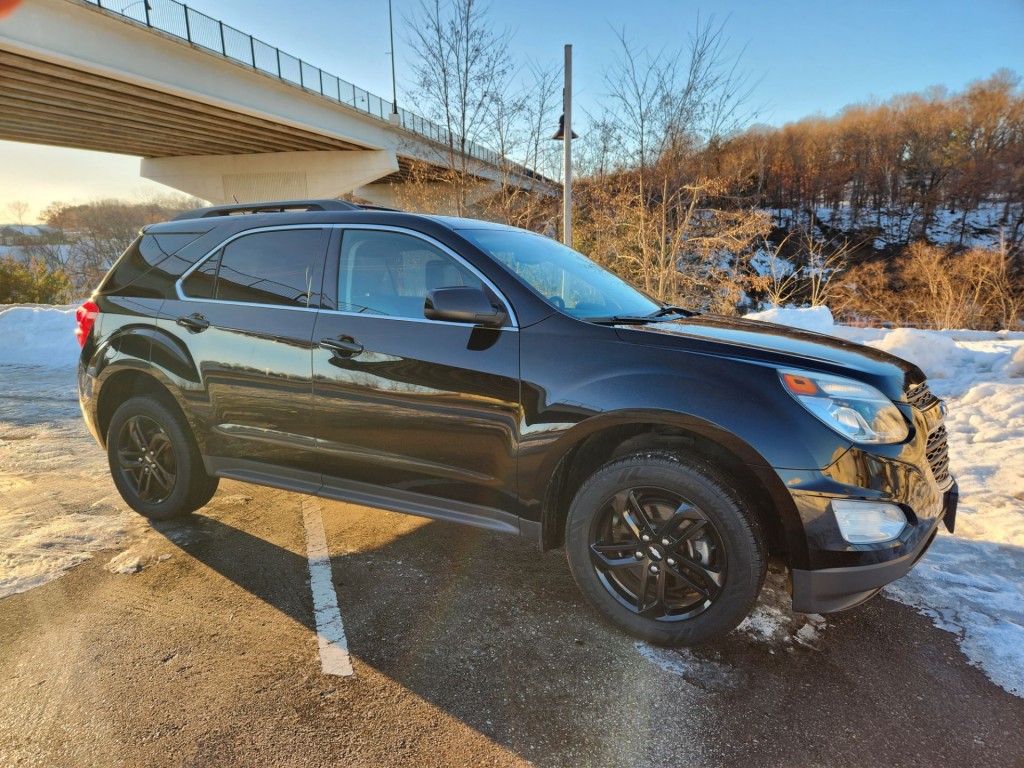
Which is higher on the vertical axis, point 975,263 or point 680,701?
point 975,263

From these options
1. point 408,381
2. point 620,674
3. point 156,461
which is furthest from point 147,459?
point 620,674

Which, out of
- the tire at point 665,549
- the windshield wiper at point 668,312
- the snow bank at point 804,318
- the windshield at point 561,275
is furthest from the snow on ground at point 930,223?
the tire at point 665,549

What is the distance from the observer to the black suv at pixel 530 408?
88.7 inches

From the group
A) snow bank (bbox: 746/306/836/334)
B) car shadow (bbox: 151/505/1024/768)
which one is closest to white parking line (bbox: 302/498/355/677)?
car shadow (bbox: 151/505/1024/768)

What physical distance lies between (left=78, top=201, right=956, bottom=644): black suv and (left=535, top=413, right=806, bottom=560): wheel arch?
10 mm

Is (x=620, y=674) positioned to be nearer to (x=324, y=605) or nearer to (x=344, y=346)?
(x=324, y=605)

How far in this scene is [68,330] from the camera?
11664mm

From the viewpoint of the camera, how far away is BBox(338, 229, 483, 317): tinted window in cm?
296

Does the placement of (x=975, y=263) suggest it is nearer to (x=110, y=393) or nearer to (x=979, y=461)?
(x=979, y=461)

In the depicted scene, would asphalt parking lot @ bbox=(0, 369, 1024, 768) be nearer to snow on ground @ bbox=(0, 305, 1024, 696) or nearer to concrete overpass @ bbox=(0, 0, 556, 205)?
snow on ground @ bbox=(0, 305, 1024, 696)

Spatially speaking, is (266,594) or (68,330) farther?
(68,330)

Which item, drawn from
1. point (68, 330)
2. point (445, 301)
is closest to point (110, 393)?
point (445, 301)

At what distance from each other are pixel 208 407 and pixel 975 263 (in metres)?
32.6

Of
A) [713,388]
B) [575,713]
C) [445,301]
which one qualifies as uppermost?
[445,301]
